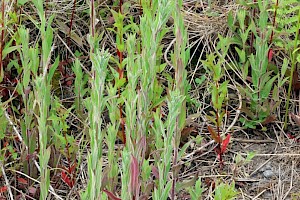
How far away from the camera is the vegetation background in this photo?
2.13 m

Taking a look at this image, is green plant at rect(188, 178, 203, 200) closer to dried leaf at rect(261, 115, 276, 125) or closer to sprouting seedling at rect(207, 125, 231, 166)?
sprouting seedling at rect(207, 125, 231, 166)

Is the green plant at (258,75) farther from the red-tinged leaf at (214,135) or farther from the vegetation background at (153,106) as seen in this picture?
the red-tinged leaf at (214,135)

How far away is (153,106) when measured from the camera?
8.29 ft

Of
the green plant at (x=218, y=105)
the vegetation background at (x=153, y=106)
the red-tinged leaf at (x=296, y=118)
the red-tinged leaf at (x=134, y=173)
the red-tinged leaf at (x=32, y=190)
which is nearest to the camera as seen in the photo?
the red-tinged leaf at (x=134, y=173)

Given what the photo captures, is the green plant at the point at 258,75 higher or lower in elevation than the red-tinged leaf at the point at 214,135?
higher

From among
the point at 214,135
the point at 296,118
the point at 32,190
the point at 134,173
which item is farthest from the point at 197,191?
the point at 296,118

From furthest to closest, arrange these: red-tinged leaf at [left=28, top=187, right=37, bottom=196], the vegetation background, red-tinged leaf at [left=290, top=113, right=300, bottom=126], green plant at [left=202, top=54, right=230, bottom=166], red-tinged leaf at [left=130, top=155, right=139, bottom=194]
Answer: red-tinged leaf at [left=290, top=113, right=300, bottom=126] < green plant at [left=202, top=54, right=230, bottom=166] < red-tinged leaf at [left=28, top=187, right=37, bottom=196] < the vegetation background < red-tinged leaf at [left=130, top=155, right=139, bottom=194]

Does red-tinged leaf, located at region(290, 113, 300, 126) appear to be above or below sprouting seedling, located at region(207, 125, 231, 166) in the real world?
above

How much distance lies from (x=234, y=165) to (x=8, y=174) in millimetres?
1046

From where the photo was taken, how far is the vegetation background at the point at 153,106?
2127 millimetres

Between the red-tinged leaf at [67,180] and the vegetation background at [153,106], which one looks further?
the red-tinged leaf at [67,180]

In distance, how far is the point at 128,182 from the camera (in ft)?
6.36

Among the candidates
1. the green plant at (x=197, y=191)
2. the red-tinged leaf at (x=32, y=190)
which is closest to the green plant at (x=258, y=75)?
the green plant at (x=197, y=191)

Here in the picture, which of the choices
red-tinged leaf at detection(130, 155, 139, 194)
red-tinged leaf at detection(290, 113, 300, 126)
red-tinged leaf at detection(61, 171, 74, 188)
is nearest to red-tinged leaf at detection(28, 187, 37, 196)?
red-tinged leaf at detection(61, 171, 74, 188)
